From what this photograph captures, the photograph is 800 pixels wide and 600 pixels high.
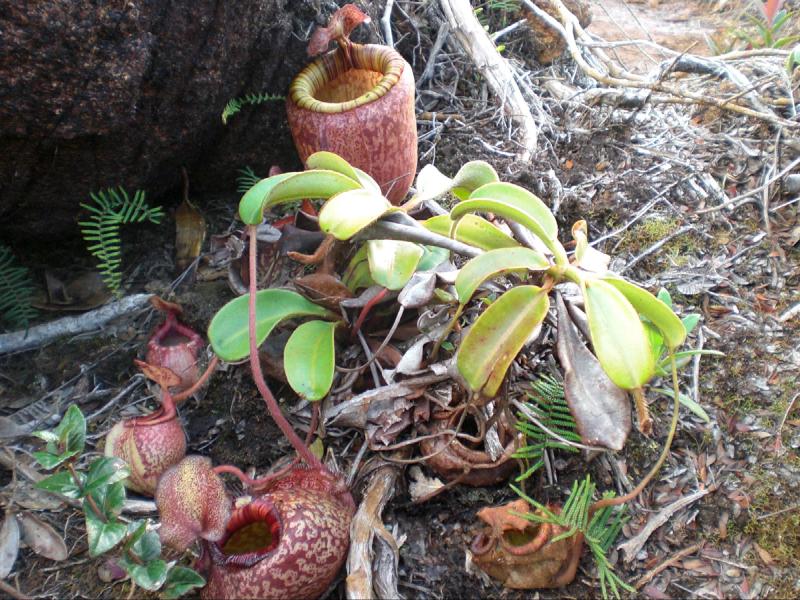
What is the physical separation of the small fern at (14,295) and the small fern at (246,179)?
667mm

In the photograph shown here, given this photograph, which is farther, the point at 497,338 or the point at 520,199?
the point at 520,199

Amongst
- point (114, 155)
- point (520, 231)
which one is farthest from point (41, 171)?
point (520, 231)

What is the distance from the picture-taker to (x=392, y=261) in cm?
140

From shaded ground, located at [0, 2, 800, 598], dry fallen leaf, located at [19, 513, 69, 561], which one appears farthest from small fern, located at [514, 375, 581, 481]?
dry fallen leaf, located at [19, 513, 69, 561]

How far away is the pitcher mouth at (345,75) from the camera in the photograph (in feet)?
5.51

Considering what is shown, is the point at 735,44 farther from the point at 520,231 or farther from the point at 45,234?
the point at 45,234

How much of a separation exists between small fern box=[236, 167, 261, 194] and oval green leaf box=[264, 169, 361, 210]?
0.66 m

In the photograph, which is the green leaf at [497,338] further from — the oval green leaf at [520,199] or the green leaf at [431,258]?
the green leaf at [431,258]

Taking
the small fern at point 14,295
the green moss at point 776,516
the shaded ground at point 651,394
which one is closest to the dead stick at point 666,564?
the shaded ground at point 651,394

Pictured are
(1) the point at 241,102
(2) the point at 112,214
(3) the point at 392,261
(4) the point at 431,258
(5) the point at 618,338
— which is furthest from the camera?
(1) the point at 241,102

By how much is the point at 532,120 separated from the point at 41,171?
1.53 metres

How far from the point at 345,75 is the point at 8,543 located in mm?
1484

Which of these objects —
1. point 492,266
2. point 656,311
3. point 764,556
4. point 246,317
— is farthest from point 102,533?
point 764,556

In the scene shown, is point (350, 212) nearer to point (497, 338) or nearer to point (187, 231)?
point (497, 338)
